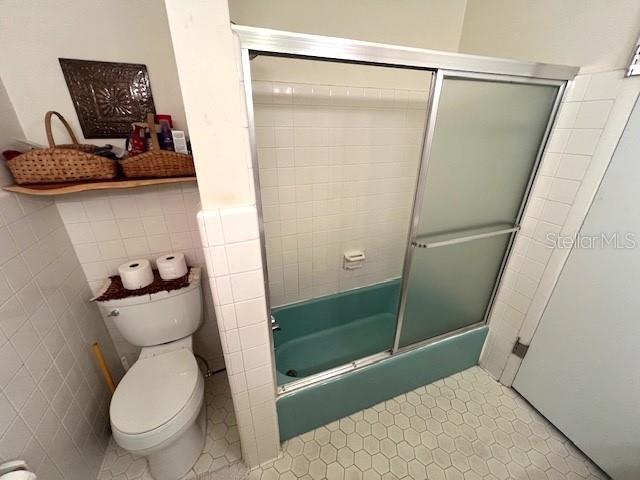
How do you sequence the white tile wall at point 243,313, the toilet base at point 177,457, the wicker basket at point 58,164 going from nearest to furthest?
1. the white tile wall at point 243,313
2. the wicker basket at point 58,164
3. the toilet base at point 177,457

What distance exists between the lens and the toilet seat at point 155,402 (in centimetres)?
98

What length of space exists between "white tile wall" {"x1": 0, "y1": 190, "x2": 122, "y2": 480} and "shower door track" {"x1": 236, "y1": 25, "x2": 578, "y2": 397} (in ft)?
2.64

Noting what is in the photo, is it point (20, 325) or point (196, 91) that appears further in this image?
point (20, 325)

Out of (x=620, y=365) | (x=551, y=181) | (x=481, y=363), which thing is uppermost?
(x=551, y=181)

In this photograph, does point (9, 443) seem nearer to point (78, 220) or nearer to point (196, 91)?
point (78, 220)

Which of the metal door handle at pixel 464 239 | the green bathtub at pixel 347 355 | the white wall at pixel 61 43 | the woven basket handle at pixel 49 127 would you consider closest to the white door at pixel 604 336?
the metal door handle at pixel 464 239

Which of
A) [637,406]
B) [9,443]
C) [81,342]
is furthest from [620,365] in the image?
[81,342]

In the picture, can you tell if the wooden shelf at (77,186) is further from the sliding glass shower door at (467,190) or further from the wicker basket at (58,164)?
the sliding glass shower door at (467,190)

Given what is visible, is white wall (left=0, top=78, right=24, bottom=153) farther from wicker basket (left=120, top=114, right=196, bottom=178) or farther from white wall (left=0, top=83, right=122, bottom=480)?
wicker basket (left=120, top=114, right=196, bottom=178)

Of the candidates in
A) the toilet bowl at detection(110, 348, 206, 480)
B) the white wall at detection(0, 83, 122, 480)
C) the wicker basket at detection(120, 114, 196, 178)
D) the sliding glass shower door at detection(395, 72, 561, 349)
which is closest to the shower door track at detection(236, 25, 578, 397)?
the sliding glass shower door at detection(395, 72, 561, 349)

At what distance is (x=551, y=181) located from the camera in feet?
4.02

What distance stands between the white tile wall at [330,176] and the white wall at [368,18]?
10.1 inches

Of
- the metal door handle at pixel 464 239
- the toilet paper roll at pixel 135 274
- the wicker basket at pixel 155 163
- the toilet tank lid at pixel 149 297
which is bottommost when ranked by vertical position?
the toilet tank lid at pixel 149 297

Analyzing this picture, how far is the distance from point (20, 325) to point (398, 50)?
60.8 inches
